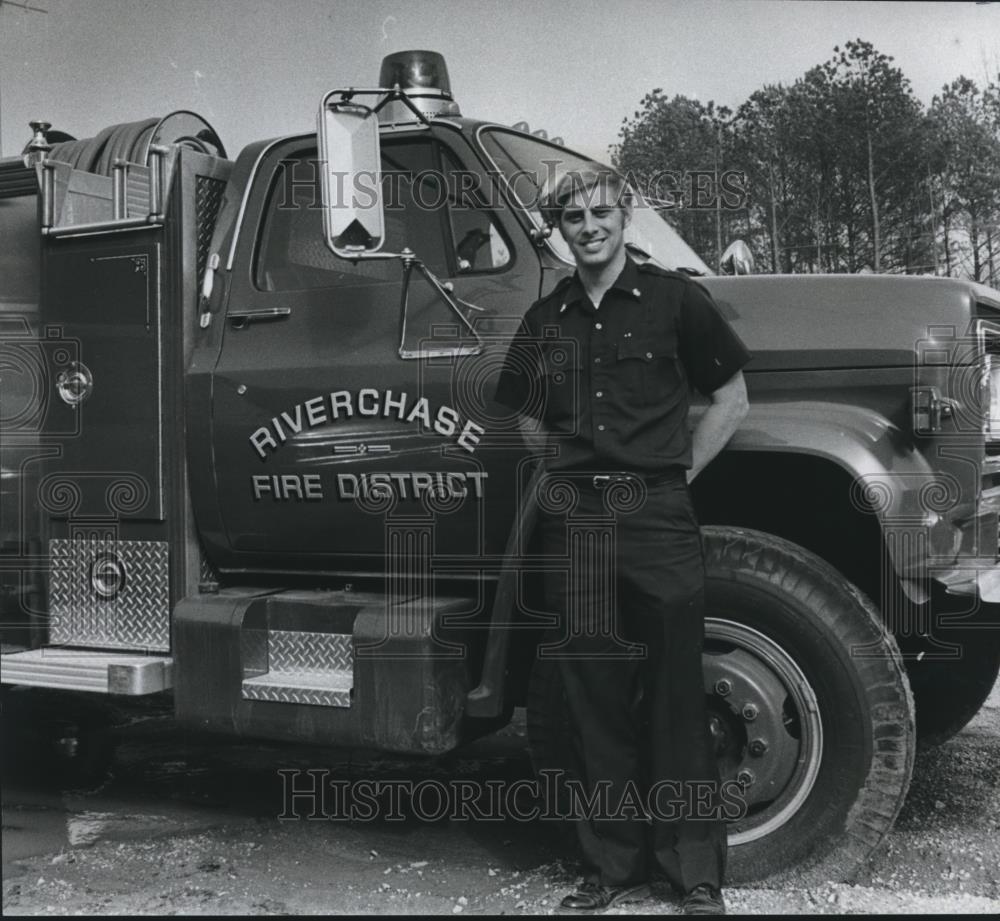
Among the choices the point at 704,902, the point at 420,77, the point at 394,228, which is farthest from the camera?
the point at 420,77

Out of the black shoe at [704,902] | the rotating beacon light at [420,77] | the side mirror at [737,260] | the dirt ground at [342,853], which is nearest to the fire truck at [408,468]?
the rotating beacon light at [420,77]

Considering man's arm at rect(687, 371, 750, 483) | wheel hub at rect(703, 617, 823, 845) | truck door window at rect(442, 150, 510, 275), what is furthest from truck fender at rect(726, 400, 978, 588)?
truck door window at rect(442, 150, 510, 275)

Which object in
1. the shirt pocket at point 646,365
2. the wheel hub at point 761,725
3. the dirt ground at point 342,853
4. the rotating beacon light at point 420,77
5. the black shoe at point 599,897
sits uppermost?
the rotating beacon light at point 420,77

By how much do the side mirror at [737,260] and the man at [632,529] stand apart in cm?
122

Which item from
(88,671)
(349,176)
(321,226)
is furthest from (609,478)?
(88,671)

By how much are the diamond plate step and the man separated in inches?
31.1

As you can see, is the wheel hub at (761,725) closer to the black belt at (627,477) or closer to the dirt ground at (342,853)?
the dirt ground at (342,853)

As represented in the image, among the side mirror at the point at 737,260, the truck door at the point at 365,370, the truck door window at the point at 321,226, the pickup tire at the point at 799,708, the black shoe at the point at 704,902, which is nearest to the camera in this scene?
the black shoe at the point at 704,902

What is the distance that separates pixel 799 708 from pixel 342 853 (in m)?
1.64

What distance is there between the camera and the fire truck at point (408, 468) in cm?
344

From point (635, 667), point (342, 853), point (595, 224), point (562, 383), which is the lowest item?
point (342, 853)

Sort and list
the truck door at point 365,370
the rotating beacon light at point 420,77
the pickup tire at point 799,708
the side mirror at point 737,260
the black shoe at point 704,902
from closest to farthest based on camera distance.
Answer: the black shoe at point 704,902 → the pickup tire at point 799,708 → the truck door at point 365,370 → the rotating beacon light at point 420,77 → the side mirror at point 737,260

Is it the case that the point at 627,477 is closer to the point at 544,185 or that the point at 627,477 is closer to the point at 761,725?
the point at 761,725

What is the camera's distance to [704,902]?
3.27m
